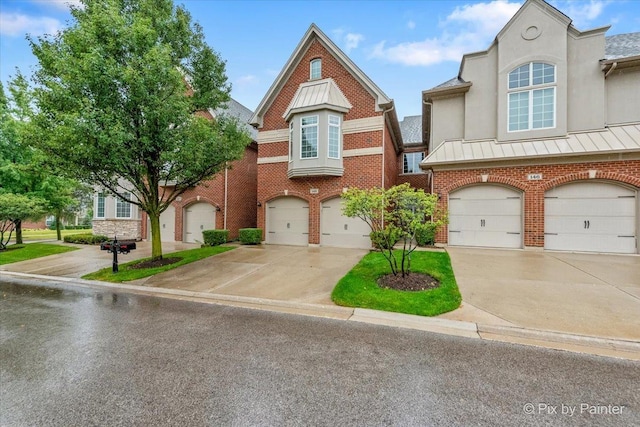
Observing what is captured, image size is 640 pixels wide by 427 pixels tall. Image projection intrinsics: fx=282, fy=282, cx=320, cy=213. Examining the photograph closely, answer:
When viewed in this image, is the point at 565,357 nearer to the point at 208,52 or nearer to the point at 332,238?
the point at 332,238

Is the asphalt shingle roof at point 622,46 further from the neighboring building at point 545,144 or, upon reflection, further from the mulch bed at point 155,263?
the mulch bed at point 155,263

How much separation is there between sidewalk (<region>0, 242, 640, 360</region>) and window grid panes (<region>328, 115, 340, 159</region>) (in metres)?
4.89

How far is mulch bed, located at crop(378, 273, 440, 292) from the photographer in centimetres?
668

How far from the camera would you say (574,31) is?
456 inches

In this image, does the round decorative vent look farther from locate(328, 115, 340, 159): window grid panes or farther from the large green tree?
the large green tree

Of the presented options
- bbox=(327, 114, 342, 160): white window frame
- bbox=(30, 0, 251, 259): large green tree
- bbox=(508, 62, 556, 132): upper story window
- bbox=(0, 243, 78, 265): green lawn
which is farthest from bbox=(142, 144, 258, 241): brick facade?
bbox=(508, 62, 556, 132): upper story window

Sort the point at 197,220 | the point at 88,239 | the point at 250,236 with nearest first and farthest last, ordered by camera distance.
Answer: the point at 250,236 → the point at 88,239 → the point at 197,220

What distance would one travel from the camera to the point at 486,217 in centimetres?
1191

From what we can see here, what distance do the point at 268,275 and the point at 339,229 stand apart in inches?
→ 239

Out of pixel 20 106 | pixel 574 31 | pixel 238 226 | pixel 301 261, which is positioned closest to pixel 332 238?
pixel 301 261

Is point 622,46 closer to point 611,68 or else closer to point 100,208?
point 611,68

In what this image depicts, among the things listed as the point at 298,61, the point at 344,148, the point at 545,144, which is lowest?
the point at 545,144

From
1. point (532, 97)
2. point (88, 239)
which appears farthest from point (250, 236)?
point (532, 97)

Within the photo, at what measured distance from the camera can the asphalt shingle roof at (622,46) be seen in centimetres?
1126
